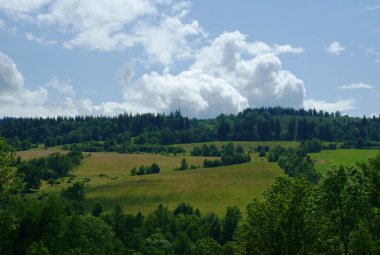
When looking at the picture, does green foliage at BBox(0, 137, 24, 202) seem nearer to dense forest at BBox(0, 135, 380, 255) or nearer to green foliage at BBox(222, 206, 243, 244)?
dense forest at BBox(0, 135, 380, 255)

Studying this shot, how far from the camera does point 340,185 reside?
4638 centimetres

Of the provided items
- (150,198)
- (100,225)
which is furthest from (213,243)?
(150,198)

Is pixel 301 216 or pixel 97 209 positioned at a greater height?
pixel 301 216

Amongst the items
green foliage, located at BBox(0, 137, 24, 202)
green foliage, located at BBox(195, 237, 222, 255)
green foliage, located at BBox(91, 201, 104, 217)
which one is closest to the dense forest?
green foliage, located at BBox(0, 137, 24, 202)

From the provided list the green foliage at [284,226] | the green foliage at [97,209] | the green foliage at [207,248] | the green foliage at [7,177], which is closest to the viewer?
the green foliage at [7,177]

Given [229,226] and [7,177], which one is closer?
[7,177]

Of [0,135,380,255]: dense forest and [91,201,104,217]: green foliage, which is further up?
[0,135,380,255]: dense forest

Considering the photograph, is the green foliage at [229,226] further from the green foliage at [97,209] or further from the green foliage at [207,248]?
the green foliage at [97,209]

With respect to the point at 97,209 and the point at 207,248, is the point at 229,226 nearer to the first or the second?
the point at 207,248

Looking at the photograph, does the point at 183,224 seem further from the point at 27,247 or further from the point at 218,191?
the point at 27,247

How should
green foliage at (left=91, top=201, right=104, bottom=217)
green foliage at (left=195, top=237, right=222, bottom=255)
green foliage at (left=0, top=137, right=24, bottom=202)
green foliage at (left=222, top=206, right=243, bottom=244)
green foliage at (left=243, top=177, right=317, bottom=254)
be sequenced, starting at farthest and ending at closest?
green foliage at (left=91, top=201, right=104, bottom=217) → green foliage at (left=222, top=206, right=243, bottom=244) → green foliage at (left=195, top=237, right=222, bottom=255) → green foliage at (left=243, top=177, right=317, bottom=254) → green foliage at (left=0, top=137, right=24, bottom=202)

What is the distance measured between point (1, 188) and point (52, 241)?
31.4 metres

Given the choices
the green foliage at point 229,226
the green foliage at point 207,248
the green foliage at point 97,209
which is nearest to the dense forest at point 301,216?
the green foliage at point 207,248

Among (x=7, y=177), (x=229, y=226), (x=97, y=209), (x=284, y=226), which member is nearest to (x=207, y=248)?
(x=229, y=226)
